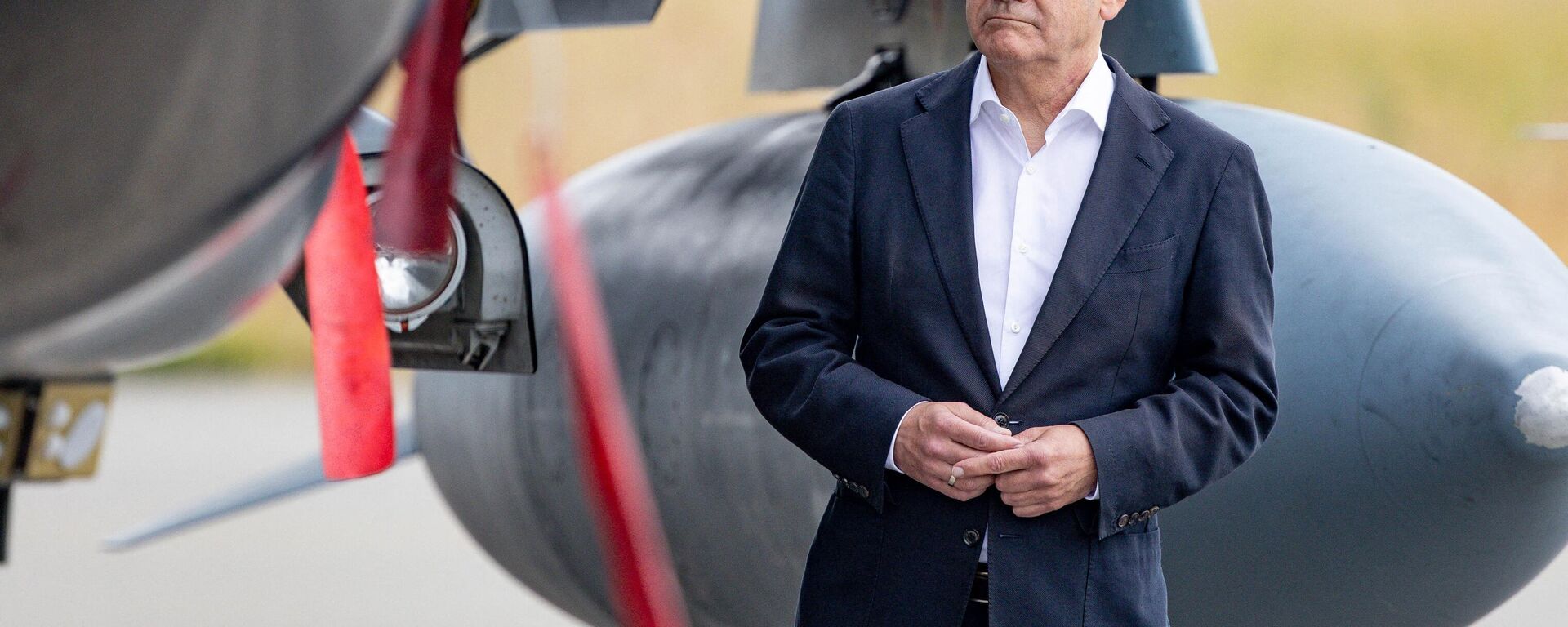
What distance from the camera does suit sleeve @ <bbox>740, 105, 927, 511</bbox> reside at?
1.41 metres

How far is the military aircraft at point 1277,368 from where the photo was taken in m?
2.08

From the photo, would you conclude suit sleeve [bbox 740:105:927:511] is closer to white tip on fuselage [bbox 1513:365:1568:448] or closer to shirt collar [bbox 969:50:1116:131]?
shirt collar [bbox 969:50:1116:131]

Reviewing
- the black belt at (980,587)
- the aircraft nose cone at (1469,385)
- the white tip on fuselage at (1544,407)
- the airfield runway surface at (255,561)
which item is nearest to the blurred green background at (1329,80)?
the airfield runway surface at (255,561)

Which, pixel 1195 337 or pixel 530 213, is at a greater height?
pixel 1195 337

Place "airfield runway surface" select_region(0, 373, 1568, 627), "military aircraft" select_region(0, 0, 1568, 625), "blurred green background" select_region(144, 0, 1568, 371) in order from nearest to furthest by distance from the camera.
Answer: "military aircraft" select_region(0, 0, 1568, 625)
"airfield runway surface" select_region(0, 373, 1568, 627)
"blurred green background" select_region(144, 0, 1568, 371)

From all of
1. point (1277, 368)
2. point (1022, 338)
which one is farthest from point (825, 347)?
point (1277, 368)

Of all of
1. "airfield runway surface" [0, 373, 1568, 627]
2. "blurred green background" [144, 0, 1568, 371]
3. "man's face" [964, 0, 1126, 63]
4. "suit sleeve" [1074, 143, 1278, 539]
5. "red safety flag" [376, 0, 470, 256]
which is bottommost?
"airfield runway surface" [0, 373, 1568, 627]

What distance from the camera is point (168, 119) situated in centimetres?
108

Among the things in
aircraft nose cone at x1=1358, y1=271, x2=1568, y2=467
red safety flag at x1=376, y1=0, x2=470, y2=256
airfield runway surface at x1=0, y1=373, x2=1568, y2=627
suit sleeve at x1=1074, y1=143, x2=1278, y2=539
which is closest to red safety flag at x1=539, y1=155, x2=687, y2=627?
red safety flag at x1=376, y1=0, x2=470, y2=256

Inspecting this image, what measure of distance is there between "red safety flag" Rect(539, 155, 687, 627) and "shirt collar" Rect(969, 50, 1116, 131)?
0.37 meters

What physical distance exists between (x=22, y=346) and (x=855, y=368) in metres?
0.63

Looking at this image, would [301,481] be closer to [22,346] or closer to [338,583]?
[338,583]

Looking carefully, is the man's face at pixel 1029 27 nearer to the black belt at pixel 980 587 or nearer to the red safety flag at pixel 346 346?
the black belt at pixel 980 587

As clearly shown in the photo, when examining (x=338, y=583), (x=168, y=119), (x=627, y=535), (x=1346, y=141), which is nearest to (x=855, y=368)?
(x=627, y=535)
